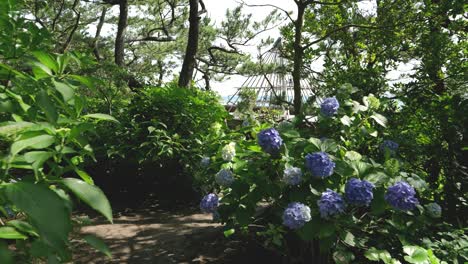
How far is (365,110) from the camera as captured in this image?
2.38 m

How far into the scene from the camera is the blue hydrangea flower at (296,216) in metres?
1.81

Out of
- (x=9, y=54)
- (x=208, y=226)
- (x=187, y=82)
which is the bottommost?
(x=208, y=226)

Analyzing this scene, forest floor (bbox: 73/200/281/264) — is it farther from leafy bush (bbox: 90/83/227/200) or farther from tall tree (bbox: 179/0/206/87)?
tall tree (bbox: 179/0/206/87)

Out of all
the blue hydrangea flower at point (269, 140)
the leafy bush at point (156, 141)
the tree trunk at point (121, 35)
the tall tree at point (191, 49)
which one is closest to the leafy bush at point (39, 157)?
the blue hydrangea flower at point (269, 140)

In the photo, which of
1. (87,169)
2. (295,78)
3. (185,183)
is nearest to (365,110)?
(295,78)

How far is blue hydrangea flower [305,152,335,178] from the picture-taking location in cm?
185

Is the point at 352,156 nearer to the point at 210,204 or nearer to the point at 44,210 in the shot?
the point at 210,204

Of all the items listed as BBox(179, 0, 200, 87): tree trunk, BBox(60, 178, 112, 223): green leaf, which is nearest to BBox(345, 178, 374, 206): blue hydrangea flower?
BBox(60, 178, 112, 223): green leaf

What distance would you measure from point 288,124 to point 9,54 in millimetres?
1558

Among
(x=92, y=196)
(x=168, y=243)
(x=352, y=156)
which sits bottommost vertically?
(x=168, y=243)

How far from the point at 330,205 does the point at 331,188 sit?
9.6 inches

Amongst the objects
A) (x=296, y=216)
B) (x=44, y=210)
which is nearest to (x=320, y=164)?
(x=296, y=216)

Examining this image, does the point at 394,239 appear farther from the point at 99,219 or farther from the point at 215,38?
the point at 215,38

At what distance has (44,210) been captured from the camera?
Answer: 67 cm
